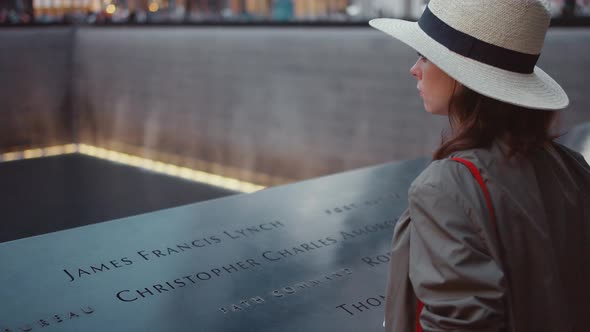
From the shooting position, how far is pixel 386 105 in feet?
13.7

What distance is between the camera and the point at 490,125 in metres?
0.81

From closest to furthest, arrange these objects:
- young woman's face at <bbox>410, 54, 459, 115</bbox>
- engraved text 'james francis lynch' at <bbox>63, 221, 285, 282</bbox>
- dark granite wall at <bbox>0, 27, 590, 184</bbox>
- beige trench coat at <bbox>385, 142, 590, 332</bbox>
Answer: beige trench coat at <bbox>385, 142, 590, 332</bbox>, young woman's face at <bbox>410, 54, 459, 115</bbox>, engraved text 'james francis lynch' at <bbox>63, 221, 285, 282</bbox>, dark granite wall at <bbox>0, 27, 590, 184</bbox>

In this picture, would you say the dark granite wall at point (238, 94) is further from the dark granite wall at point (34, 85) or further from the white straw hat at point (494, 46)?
the white straw hat at point (494, 46)

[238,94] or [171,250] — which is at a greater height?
[171,250]

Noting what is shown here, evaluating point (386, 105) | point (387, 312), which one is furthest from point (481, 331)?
point (386, 105)

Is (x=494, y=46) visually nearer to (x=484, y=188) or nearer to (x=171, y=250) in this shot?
(x=484, y=188)

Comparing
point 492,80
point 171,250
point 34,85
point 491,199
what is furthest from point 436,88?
point 34,85

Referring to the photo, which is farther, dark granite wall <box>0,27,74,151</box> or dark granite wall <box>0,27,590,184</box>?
dark granite wall <box>0,27,74,151</box>

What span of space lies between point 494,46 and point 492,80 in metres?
0.05

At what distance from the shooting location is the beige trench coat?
706mm

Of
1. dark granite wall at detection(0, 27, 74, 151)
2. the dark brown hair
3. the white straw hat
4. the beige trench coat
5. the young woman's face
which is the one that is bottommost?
dark granite wall at detection(0, 27, 74, 151)

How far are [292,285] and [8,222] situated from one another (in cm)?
332

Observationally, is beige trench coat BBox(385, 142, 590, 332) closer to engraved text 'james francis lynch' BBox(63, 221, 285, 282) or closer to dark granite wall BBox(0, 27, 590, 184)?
engraved text 'james francis lynch' BBox(63, 221, 285, 282)

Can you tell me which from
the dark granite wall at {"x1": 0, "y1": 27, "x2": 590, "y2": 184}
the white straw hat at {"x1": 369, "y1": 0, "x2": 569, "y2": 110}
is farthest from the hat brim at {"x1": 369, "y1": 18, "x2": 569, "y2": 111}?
the dark granite wall at {"x1": 0, "y1": 27, "x2": 590, "y2": 184}
